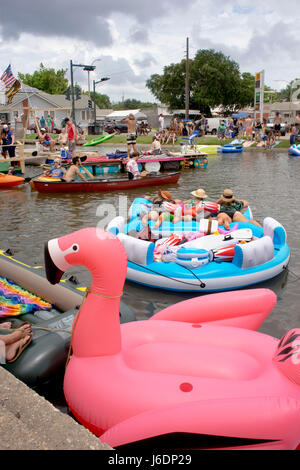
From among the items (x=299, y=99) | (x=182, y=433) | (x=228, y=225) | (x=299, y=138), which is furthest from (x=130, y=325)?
(x=299, y=99)

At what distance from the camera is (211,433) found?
2.78 meters

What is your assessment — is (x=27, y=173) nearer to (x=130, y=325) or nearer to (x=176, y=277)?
(x=176, y=277)

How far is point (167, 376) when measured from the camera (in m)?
3.15

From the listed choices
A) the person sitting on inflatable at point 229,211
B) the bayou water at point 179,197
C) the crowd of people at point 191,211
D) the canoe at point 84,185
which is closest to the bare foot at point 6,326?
the bayou water at point 179,197

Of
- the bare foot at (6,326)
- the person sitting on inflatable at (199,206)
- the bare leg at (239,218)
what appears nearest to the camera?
the bare foot at (6,326)

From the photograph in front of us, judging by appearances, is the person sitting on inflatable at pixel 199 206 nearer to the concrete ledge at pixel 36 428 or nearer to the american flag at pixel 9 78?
the concrete ledge at pixel 36 428

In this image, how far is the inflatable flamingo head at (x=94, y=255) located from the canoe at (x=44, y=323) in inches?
37.5

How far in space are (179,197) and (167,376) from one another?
1129cm

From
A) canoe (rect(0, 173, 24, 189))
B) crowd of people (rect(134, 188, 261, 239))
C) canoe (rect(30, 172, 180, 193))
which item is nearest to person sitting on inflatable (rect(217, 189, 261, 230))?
crowd of people (rect(134, 188, 261, 239))

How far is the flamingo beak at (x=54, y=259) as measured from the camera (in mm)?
3410

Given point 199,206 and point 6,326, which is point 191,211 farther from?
point 6,326
